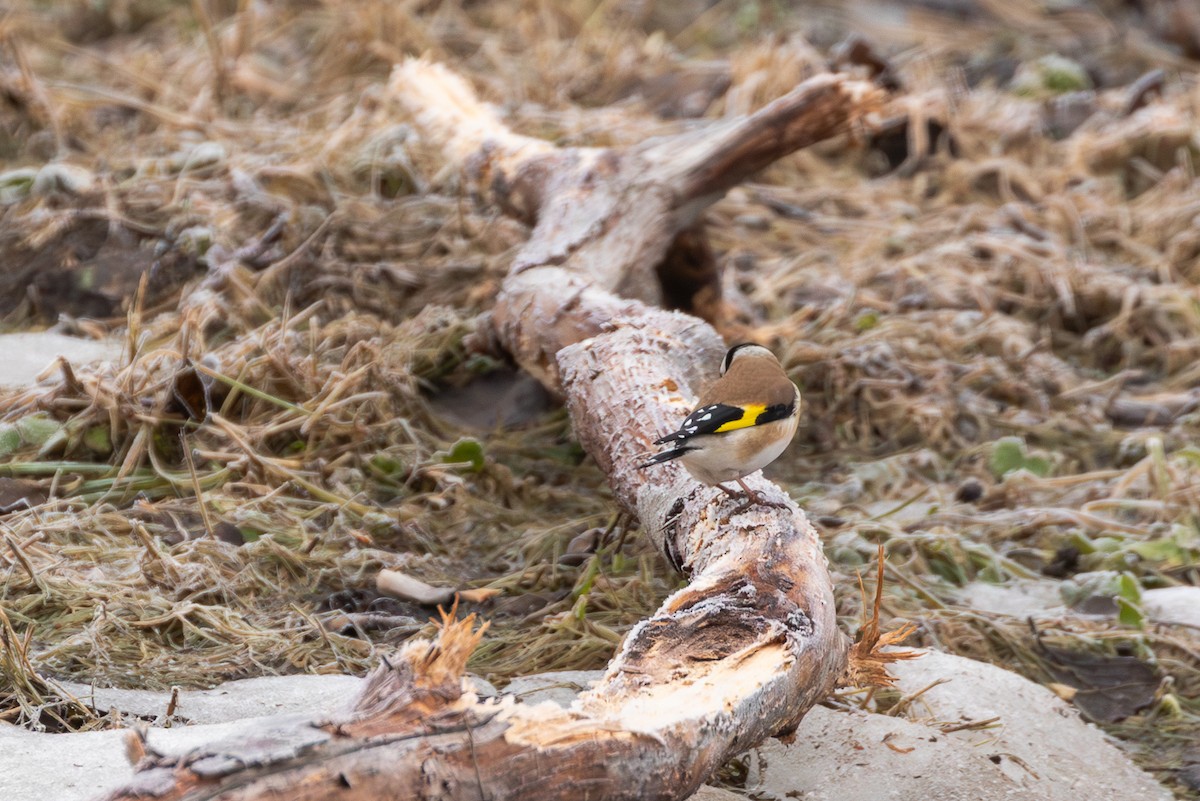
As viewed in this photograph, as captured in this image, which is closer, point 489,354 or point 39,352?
point 39,352

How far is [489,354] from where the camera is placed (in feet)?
15.1

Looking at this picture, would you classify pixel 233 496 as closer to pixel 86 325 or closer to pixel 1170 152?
pixel 86 325

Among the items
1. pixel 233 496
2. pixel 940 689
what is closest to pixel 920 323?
pixel 940 689

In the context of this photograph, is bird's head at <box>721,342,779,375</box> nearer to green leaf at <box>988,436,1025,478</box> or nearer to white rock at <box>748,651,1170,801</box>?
white rock at <box>748,651,1170,801</box>

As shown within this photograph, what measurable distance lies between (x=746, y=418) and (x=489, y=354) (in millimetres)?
1859

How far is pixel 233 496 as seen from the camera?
3734mm

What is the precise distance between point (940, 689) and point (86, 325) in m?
3.18

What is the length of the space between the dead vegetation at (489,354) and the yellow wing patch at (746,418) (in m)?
0.63

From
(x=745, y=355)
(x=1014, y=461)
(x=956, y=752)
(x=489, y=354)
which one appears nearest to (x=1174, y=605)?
(x=1014, y=461)

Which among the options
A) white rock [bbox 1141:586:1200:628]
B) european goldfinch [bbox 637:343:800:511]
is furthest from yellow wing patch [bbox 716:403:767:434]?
white rock [bbox 1141:586:1200:628]

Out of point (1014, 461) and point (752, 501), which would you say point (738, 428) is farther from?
point (1014, 461)

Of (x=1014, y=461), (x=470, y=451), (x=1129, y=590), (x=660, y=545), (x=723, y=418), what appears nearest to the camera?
(x=723, y=418)

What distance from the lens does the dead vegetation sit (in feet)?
11.0

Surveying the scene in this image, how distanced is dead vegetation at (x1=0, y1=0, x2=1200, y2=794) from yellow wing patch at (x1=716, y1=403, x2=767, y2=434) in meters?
0.63
